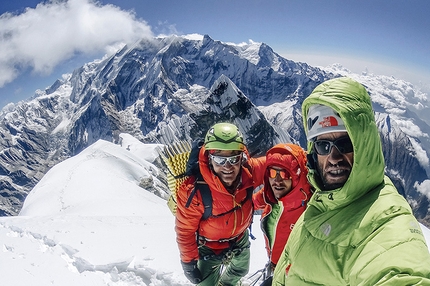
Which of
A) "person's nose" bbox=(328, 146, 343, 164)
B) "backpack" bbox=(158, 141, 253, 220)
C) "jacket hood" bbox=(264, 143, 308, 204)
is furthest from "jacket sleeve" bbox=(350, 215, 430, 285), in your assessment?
"backpack" bbox=(158, 141, 253, 220)

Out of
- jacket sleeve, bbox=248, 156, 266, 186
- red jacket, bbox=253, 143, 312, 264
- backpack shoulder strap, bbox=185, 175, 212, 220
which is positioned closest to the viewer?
red jacket, bbox=253, 143, 312, 264

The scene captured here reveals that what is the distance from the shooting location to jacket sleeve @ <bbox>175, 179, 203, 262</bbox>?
5578 mm

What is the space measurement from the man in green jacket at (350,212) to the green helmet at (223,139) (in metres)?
2.59

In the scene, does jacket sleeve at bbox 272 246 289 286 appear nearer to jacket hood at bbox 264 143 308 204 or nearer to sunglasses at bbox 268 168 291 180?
jacket hood at bbox 264 143 308 204

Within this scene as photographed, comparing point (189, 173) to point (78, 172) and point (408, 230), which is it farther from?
point (78, 172)

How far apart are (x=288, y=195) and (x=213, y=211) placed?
152 cm

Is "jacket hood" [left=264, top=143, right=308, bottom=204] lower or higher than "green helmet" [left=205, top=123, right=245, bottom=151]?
lower

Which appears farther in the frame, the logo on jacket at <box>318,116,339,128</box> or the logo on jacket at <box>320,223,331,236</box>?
the logo on jacket at <box>318,116,339,128</box>

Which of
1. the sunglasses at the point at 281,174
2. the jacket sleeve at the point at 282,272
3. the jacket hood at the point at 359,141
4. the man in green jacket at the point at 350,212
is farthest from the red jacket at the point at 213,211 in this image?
the jacket hood at the point at 359,141

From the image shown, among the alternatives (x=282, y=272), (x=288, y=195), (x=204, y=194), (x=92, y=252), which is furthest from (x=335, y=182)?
(x=92, y=252)

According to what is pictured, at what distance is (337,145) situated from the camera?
2.62 meters

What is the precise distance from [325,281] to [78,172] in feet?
100

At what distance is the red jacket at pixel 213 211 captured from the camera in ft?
18.3

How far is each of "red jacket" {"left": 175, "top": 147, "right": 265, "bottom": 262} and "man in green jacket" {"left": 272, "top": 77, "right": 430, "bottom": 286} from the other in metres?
2.66
